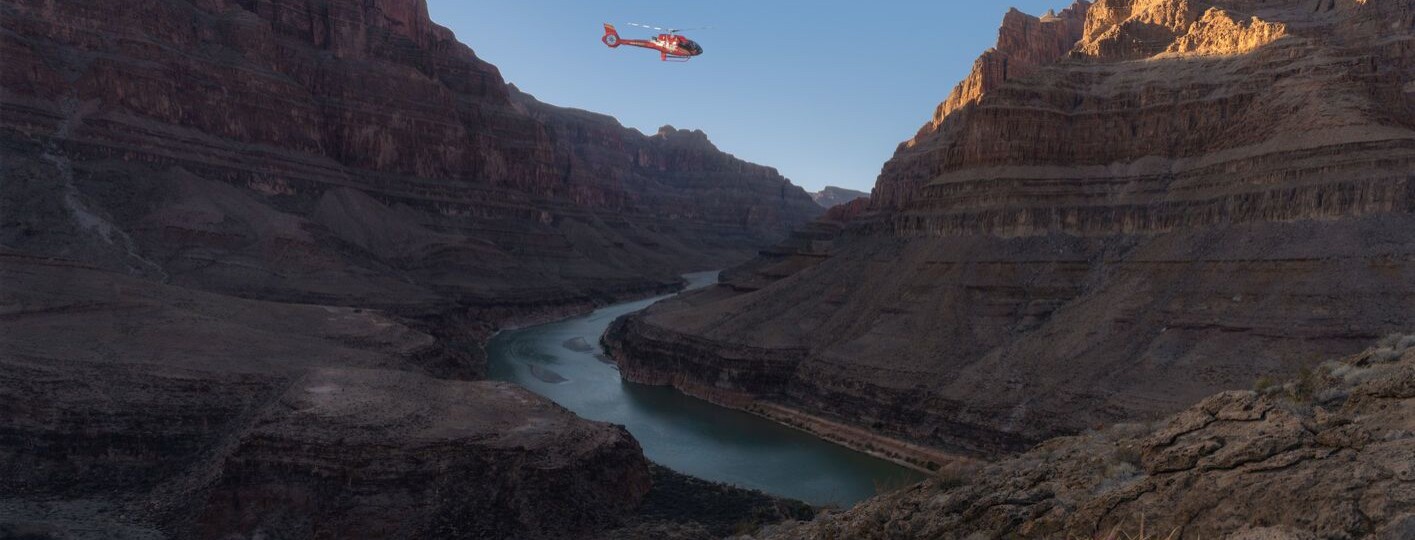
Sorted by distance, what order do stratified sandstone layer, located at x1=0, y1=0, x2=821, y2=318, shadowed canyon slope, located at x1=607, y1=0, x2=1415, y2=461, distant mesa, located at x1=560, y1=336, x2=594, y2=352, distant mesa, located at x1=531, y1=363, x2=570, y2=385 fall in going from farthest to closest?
distant mesa, located at x1=560, y1=336, x2=594, y2=352, stratified sandstone layer, located at x1=0, y1=0, x2=821, y2=318, distant mesa, located at x1=531, y1=363, x2=570, y2=385, shadowed canyon slope, located at x1=607, y1=0, x2=1415, y2=461

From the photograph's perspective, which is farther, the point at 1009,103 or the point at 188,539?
the point at 1009,103

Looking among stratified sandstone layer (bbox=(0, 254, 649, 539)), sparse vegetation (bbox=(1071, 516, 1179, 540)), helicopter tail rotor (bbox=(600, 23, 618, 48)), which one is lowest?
stratified sandstone layer (bbox=(0, 254, 649, 539))

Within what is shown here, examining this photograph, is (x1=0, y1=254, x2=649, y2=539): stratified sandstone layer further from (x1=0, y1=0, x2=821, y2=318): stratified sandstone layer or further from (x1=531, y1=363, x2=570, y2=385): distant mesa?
(x1=0, y1=0, x2=821, y2=318): stratified sandstone layer

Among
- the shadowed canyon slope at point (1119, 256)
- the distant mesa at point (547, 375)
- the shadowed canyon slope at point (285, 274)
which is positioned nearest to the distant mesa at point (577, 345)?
the shadowed canyon slope at point (1119, 256)

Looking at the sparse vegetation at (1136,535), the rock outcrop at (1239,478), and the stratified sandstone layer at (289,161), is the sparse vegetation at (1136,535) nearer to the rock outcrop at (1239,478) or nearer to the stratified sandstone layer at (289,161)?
the rock outcrop at (1239,478)

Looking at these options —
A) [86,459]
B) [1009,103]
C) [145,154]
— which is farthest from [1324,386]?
[145,154]

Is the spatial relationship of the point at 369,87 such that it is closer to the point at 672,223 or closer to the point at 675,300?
the point at 675,300

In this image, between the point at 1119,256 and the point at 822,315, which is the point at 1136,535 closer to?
the point at 1119,256

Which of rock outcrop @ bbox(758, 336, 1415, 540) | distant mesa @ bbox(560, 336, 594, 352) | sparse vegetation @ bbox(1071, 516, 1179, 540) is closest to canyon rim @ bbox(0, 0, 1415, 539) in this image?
rock outcrop @ bbox(758, 336, 1415, 540)
